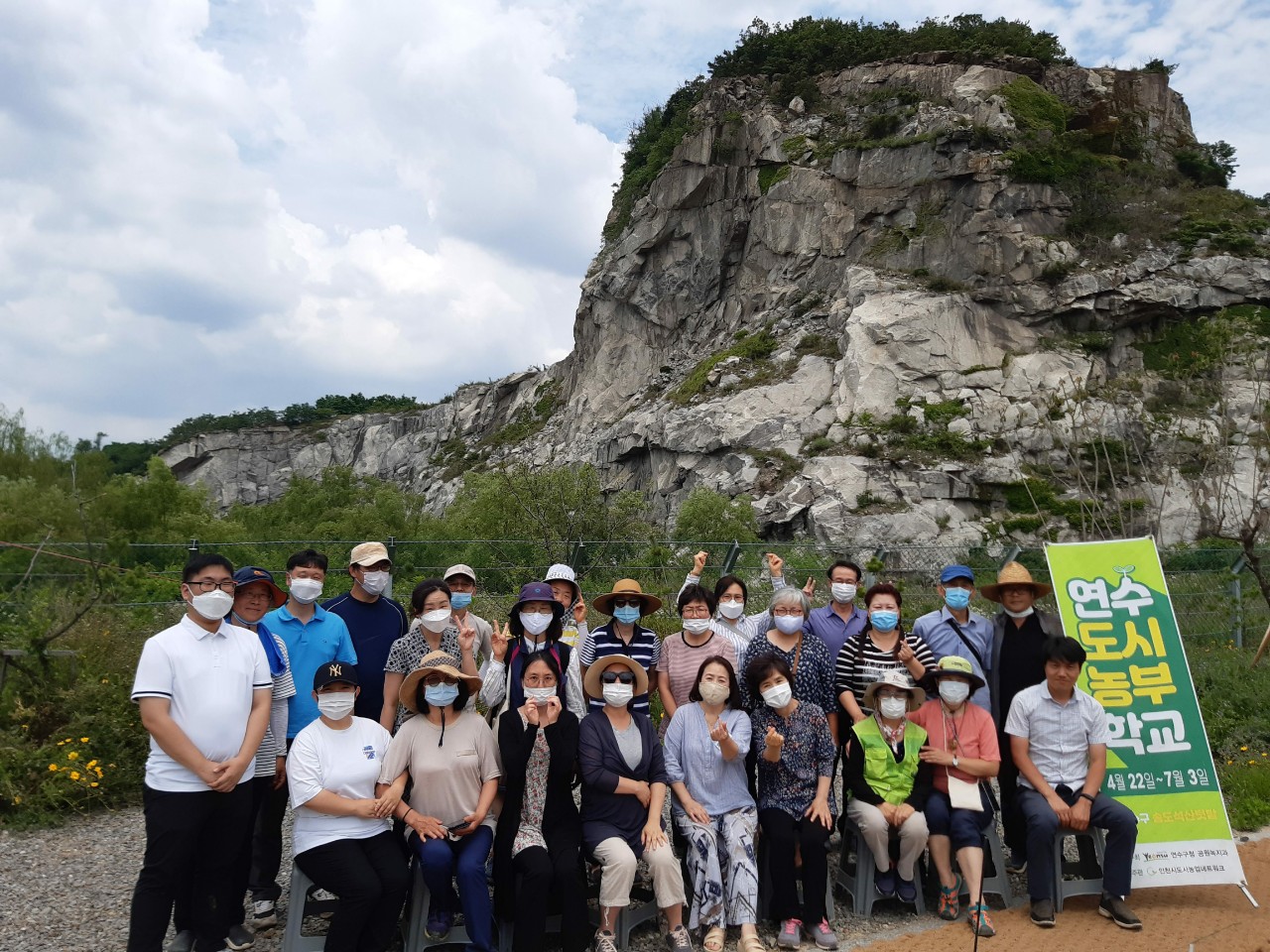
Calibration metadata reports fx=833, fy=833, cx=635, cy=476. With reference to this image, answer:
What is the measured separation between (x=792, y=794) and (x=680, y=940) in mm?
980

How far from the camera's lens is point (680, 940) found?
4.23 metres

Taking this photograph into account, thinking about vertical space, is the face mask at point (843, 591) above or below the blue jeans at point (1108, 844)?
above

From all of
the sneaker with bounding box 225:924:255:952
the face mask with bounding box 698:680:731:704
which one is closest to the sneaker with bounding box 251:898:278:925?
the sneaker with bounding box 225:924:255:952

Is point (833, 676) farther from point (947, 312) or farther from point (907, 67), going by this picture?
point (907, 67)

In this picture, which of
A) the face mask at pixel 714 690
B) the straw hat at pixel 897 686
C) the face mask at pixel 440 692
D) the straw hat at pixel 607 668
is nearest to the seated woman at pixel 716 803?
the face mask at pixel 714 690

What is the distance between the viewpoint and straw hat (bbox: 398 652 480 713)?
4277mm

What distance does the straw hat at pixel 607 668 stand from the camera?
457 cm

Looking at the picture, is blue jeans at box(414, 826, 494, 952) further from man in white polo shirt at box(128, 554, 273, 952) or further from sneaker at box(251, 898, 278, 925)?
sneaker at box(251, 898, 278, 925)

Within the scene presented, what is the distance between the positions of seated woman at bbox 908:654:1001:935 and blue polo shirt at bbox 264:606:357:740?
3458 millimetres

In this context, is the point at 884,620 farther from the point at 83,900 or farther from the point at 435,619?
the point at 83,900

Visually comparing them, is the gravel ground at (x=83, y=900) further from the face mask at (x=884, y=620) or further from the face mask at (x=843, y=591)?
the face mask at (x=843, y=591)

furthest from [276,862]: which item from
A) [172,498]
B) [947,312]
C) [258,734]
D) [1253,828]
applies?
[947,312]

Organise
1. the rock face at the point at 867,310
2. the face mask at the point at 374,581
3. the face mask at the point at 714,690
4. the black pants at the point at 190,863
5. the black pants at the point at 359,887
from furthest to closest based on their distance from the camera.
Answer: the rock face at the point at 867,310 < the face mask at the point at 374,581 < the face mask at the point at 714,690 < the black pants at the point at 359,887 < the black pants at the point at 190,863

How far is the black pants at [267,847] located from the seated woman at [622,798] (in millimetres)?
1744
